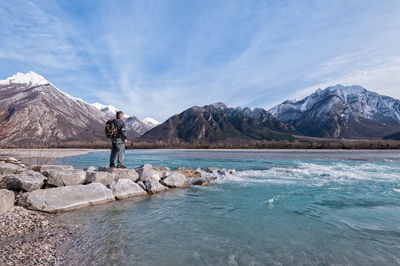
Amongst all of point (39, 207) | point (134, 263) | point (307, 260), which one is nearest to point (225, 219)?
point (307, 260)

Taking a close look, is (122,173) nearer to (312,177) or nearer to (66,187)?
(66,187)

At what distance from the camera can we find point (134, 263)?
4316 mm

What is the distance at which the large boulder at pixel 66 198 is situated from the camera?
23.7ft

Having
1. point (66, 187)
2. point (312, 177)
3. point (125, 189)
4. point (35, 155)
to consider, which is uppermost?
point (66, 187)

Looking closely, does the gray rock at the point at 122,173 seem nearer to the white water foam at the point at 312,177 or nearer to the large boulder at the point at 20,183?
the large boulder at the point at 20,183

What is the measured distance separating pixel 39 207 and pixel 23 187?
1899 millimetres

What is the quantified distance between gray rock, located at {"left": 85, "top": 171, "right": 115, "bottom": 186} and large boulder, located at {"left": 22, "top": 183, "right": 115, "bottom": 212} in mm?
970

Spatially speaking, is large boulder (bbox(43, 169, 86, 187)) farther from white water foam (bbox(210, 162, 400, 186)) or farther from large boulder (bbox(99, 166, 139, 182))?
white water foam (bbox(210, 162, 400, 186))

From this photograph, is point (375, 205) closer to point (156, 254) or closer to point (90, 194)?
point (156, 254)

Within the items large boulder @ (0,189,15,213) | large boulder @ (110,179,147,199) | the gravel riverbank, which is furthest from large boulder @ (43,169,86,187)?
the gravel riverbank

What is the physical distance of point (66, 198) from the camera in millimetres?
7809

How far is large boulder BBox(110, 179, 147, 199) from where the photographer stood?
31.6 feet

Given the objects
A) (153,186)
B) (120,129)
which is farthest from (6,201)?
(153,186)

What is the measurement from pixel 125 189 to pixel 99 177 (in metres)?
1.50
